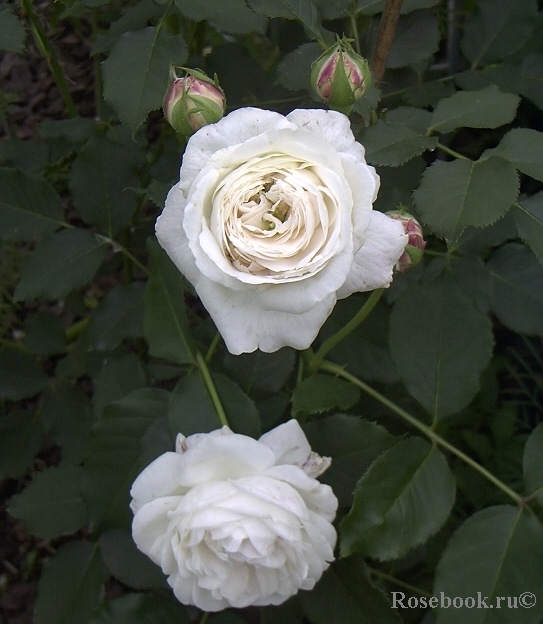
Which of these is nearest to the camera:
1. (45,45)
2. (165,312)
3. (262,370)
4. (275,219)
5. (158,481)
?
(275,219)

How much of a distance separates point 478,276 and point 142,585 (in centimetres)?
77

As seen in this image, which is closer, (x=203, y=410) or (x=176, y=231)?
(x=176, y=231)

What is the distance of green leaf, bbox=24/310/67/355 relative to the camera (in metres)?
1.53

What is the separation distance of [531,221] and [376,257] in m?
0.27

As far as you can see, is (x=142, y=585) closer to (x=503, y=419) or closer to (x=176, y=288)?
(x=176, y=288)

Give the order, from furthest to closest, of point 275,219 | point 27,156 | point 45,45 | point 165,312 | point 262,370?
point 27,156
point 45,45
point 262,370
point 165,312
point 275,219

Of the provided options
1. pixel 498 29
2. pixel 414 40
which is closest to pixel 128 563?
pixel 414 40

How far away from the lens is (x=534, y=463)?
0.98 m

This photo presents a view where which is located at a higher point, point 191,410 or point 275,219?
point 275,219

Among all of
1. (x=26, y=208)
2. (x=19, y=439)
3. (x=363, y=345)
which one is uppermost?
(x=26, y=208)

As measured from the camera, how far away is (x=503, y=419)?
1.77m

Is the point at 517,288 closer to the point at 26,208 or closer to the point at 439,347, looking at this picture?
the point at 439,347

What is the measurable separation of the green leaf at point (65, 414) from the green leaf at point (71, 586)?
0.86 feet

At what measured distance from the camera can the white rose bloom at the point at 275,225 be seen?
0.66m
